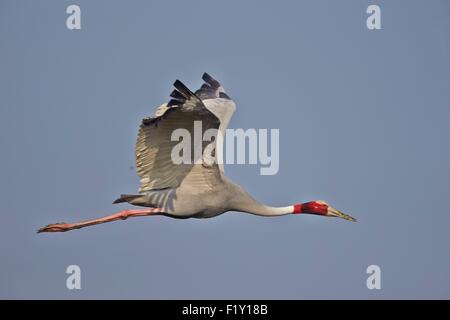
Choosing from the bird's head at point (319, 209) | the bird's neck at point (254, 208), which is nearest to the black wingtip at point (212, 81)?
the bird's neck at point (254, 208)

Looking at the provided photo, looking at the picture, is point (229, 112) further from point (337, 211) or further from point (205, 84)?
point (337, 211)

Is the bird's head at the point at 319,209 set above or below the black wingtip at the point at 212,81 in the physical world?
below

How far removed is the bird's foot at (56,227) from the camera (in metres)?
19.5

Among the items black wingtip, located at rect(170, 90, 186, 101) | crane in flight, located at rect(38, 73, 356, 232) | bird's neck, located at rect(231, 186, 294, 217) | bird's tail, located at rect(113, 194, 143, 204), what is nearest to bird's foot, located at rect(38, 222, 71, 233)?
crane in flight, located at rect(38, 73, 356, 232)

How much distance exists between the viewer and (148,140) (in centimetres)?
1727

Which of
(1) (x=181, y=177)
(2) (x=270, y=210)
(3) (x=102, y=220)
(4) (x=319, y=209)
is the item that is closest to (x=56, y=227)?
(3) (x=102, y=220)

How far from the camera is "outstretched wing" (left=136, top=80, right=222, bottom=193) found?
1633 centimetres

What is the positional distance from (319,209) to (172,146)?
4.37 meters

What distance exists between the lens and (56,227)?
19.6 meters

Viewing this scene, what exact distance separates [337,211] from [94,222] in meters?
5.25

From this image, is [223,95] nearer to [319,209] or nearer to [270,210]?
[270,210]

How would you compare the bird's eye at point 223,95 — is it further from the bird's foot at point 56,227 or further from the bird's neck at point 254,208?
the bird's foot at point 56,227

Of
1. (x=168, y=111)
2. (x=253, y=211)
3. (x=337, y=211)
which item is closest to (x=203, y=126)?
(x=168, y=111)

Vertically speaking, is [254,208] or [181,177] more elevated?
[181,177]
